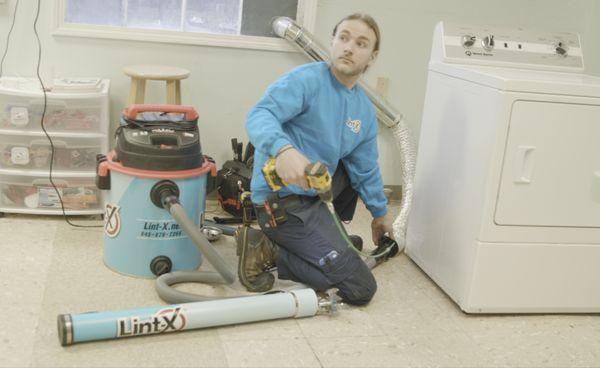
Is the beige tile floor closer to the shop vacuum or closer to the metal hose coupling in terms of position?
the shop vacuum

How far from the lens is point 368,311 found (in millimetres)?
2244

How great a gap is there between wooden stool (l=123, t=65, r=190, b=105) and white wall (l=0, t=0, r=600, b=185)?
0.60 feet

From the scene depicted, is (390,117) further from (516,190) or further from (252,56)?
(516,190)

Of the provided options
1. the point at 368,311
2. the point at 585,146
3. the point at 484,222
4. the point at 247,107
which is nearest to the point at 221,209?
the point at 247,107

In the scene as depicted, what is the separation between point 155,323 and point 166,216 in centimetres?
48

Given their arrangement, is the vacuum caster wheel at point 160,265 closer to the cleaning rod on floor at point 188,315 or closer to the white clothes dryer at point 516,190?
the cleaning rod on floor at point 188,315

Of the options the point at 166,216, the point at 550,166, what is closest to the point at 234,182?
the point at 166,216

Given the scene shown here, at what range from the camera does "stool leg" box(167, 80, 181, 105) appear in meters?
2.94

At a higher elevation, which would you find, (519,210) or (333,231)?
(519,210)

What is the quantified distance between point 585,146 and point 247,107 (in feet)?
5.28

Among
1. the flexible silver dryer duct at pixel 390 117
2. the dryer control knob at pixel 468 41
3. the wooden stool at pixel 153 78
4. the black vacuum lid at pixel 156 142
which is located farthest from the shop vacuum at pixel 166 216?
the dryer control knob at pixel 468 41

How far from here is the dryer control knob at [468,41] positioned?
2.59 meters

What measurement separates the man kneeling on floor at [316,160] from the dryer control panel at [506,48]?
397 mm

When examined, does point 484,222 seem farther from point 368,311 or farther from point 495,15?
point 495,15
